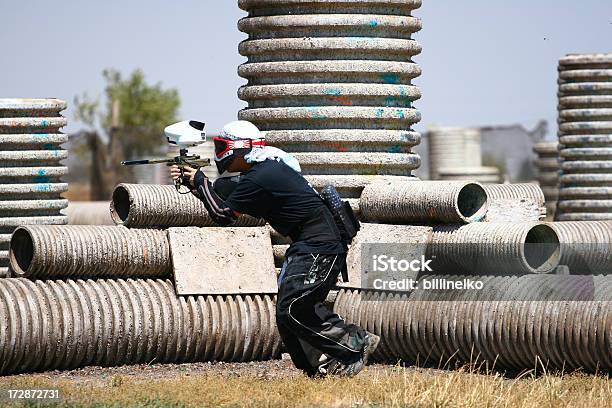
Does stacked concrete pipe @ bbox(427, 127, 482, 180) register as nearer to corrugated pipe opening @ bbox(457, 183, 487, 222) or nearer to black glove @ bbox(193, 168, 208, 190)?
corrugated pipe opening @ bbox(457, 183, 487, 222)

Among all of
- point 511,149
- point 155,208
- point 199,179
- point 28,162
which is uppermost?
point 199,179

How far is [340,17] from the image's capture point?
1163 centimetres

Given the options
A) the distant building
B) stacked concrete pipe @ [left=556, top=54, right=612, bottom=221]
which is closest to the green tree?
the distant building

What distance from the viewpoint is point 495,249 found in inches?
408

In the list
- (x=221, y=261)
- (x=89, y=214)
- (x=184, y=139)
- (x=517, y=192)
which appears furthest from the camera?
(x=89, y=214)

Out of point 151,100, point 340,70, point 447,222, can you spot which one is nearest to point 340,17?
point 340,70

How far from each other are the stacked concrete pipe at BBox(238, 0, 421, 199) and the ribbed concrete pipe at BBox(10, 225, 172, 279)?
1.49 metres

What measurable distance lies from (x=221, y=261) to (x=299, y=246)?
5.85 ft

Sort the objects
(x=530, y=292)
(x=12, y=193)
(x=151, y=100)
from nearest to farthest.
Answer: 1. (x=530, y=292)
2. (x=12, y=193)
3. (x=151, y=100)

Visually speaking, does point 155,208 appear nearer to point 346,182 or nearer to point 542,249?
point 346,182

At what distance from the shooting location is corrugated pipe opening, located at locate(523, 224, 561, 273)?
10.5 m

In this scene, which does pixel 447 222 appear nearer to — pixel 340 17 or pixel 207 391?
pixel 340 17

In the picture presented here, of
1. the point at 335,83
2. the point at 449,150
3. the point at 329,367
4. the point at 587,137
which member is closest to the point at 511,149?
the point at 449,150

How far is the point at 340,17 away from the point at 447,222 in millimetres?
1970
